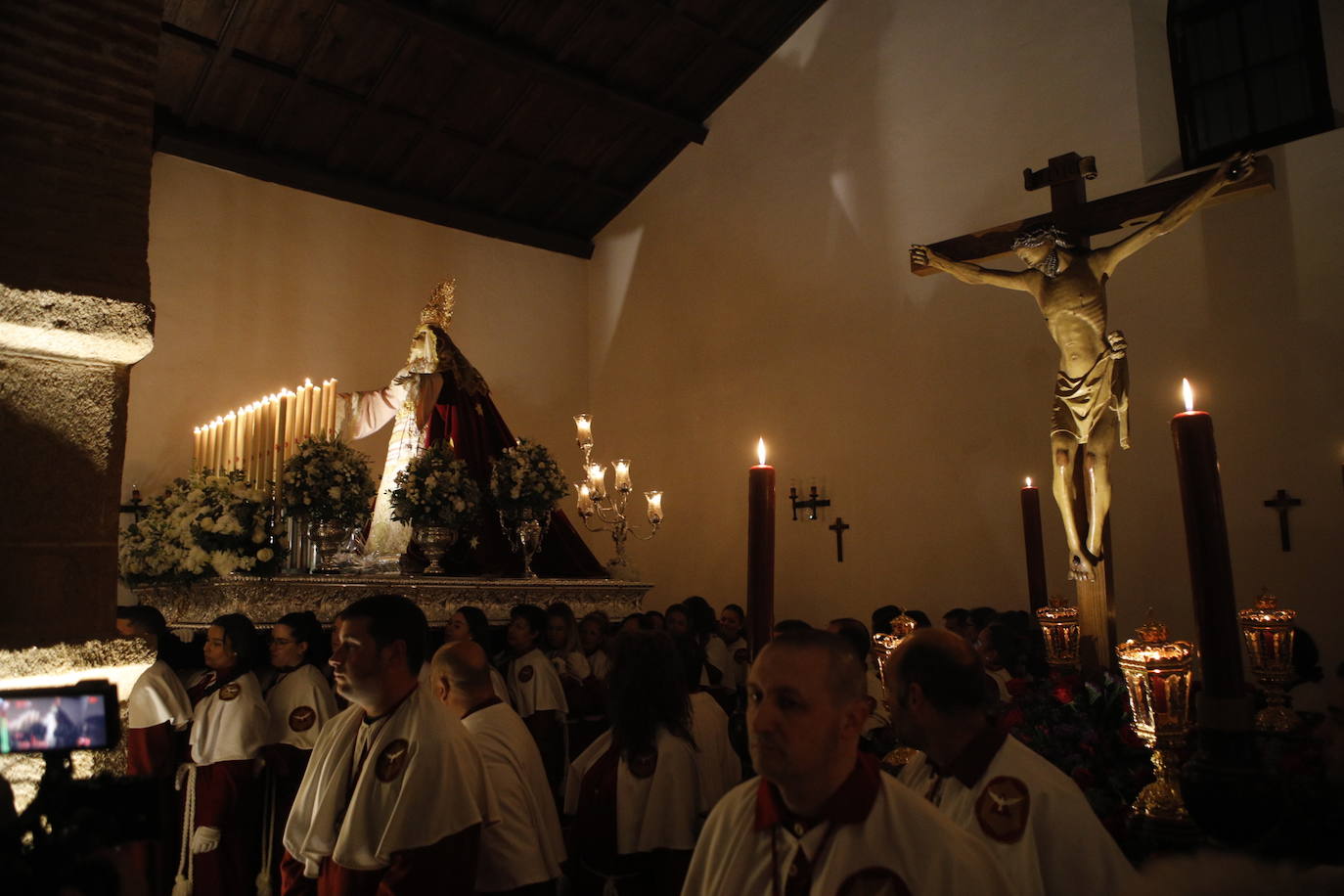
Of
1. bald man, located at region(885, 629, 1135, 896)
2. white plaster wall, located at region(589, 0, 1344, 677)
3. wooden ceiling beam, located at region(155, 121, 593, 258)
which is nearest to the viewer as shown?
bald man, located at region(885, 629, 1135, 896)

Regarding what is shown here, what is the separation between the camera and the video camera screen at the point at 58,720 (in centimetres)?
→ 125

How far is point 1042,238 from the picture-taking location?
4488 mm

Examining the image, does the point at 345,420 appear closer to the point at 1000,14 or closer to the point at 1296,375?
the point at 1000,14

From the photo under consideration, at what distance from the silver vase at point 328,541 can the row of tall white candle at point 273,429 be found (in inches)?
19.6

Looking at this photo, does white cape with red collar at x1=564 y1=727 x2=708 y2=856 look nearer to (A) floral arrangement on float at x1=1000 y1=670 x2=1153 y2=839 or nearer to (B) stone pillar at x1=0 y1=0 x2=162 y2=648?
(A) floral arrangement on float at x1=1000 y1=670 x2=1153 y2=839

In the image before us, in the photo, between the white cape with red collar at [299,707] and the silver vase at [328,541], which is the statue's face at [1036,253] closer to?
the white cape with red collar at [299,707]

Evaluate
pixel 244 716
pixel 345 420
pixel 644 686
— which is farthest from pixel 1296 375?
pixel 345 420

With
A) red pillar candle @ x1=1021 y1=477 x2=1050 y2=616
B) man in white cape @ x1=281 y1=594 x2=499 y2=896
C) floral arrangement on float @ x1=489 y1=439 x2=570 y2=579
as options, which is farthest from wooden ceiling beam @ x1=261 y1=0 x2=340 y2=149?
man in white cape @ x1=281 y1=594 x2=499 y2=896

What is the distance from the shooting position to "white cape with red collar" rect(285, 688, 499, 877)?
2.35m

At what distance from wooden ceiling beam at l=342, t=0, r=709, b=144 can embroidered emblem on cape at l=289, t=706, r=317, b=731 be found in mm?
6218

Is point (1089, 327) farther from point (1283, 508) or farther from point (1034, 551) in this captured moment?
point (1283, 508)

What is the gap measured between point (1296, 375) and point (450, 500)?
5.41 meters

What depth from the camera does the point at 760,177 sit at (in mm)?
9680

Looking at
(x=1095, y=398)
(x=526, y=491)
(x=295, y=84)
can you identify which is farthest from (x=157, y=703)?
(x=295, y=84)
